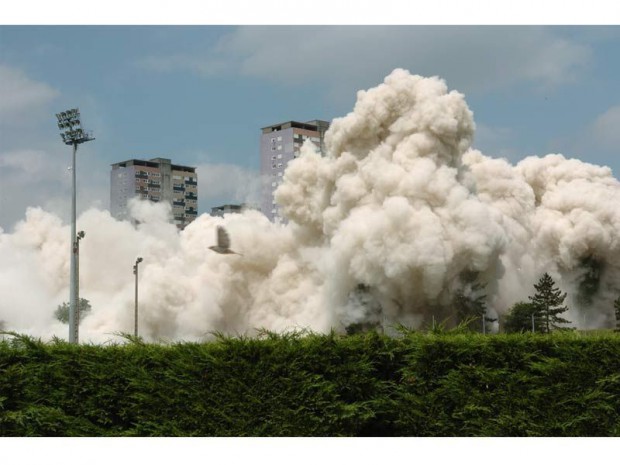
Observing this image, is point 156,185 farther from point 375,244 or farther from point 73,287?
point 73,287

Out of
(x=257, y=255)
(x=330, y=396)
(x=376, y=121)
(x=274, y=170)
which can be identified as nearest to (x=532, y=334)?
(x=330, y=396)

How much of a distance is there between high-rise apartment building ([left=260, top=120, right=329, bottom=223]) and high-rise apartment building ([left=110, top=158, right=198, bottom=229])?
1146cm

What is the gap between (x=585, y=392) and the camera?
527 inches

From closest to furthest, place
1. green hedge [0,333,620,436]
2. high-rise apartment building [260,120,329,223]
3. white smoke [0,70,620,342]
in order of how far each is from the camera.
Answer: green hedge [0,333,620,436], white smoke [0,70,620,342], high-rise apartment building [260,120,329,223]

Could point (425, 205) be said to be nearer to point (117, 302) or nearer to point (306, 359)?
point (117, 302)

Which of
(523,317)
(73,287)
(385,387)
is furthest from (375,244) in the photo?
(385,387)

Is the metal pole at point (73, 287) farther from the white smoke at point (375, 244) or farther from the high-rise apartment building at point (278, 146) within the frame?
the high-rise apartment building at point (278, 146)

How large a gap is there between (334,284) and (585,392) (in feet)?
151

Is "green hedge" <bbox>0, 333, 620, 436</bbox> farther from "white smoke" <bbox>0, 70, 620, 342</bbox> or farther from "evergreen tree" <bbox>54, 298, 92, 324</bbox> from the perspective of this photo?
"evergreen tree" <bbox>54, 298, 92, 324</bbox>

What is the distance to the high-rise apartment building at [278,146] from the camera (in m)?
80.0

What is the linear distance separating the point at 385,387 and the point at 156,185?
82562mm

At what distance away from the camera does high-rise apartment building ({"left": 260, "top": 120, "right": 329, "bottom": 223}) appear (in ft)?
262

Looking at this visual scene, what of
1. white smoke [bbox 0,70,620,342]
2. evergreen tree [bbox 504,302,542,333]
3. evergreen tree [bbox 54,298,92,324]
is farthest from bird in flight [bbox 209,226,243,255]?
evergreen tree [bbox 504,302,542,333]

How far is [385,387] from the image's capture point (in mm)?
13727
